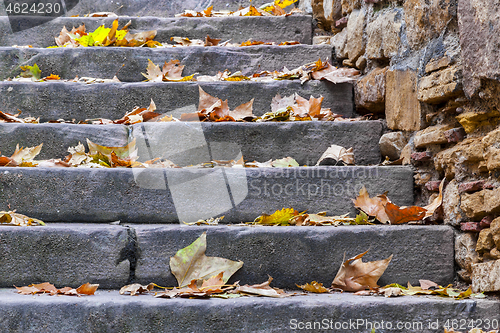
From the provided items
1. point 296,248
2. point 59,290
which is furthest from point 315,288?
point 59,290

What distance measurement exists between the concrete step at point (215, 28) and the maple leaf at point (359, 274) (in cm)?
178

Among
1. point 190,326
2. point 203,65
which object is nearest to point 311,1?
point 203,65

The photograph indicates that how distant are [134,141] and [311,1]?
1.69m

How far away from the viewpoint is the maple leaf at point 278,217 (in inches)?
60.5

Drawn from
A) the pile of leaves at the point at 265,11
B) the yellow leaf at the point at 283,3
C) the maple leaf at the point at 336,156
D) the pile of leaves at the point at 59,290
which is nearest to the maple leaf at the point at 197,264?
the pile of leaves at the point at 59,290

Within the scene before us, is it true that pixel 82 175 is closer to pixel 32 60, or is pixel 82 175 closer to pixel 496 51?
pixel 32 60

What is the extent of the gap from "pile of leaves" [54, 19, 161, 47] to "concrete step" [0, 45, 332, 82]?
17 centimetres

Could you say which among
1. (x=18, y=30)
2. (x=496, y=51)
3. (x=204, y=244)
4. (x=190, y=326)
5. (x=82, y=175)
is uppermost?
(x=18, y=30)

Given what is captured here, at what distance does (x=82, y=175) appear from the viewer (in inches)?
62.1

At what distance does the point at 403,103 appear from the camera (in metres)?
1.81

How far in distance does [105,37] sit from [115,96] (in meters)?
0.61

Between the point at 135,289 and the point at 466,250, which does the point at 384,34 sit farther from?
the point at 135,289

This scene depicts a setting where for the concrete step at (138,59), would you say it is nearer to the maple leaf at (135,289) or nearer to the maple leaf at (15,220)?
the maple leaf at (15,220)

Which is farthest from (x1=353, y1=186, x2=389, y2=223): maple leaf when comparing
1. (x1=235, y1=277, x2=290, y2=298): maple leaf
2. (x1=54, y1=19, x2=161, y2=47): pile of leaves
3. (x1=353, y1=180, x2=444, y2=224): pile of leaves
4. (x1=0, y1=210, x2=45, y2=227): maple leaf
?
A: (x1=54, y1=19, x2=161, y2=47): pile of leaves
